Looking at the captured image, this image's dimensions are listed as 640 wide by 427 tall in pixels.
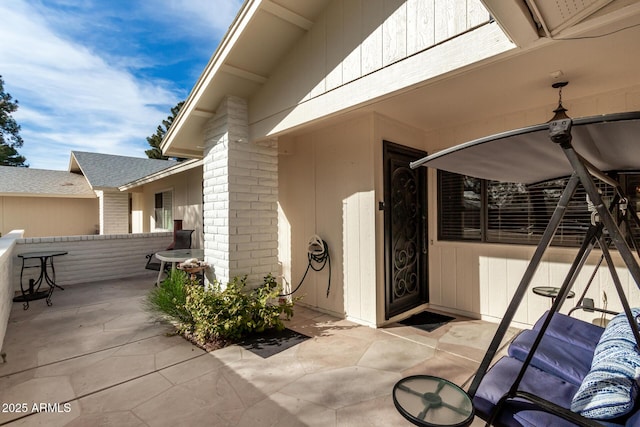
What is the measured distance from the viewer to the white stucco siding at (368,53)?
210cm

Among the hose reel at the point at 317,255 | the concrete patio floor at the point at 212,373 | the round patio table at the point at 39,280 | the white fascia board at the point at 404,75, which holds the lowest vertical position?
the concrete patio floor at the point at 212,373

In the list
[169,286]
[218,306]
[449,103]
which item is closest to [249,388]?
[218,306]

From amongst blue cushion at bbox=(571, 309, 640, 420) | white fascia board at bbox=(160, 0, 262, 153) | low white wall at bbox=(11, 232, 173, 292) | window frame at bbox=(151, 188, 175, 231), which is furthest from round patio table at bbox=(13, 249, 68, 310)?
blue cushion at bbox=(571, 309, 640, 420)

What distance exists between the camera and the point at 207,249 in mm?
4230

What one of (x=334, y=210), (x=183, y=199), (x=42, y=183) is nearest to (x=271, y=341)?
(x=334, y=210)

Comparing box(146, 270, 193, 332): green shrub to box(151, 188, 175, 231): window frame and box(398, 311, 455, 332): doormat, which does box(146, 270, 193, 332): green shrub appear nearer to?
box(398, 311, 455, 332): doormat

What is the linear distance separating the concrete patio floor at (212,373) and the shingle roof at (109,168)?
8.07 m

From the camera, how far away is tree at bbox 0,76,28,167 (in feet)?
78.0

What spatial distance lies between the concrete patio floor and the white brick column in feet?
3.29

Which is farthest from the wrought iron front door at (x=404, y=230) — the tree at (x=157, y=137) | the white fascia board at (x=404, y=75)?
the tree at (x=157, y=137)

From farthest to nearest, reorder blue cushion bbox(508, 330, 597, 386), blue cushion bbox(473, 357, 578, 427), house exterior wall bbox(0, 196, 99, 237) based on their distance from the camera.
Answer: house exterior wall bbox(0, 196, 99, 237)
blue cushion bbox(508, 330, 597, 386)
blue cushion bbox(473, 357, 578, 427)

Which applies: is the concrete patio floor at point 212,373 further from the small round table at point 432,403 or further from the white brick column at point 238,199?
the white brick column at point 238,199

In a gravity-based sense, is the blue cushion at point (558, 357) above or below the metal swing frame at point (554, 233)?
below

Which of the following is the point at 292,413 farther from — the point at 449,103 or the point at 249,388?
the point at 449,103
